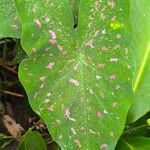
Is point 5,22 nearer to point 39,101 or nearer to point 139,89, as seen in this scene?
point 39,101

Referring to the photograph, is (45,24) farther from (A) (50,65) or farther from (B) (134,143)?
(B) (134,143)

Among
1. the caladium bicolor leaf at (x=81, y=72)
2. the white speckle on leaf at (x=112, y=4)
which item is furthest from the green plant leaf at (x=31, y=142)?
the white speckle on leaf at (x=112, y=4)

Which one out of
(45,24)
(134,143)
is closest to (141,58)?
(134,143)

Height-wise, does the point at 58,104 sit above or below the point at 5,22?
below

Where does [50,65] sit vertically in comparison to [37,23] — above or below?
below

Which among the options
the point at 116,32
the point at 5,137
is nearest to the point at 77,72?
the point at 116,32

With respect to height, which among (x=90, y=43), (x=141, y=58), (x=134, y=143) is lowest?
(x=134, y=143)

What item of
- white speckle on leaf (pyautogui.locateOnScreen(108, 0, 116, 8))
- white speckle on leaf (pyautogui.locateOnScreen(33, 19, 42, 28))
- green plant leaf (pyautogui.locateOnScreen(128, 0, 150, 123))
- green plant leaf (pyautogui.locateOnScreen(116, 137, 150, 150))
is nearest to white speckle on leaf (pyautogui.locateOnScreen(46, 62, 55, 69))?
white speckle on leaf (pyautogui.locateOnScreen(33, 19, 42, 28))
